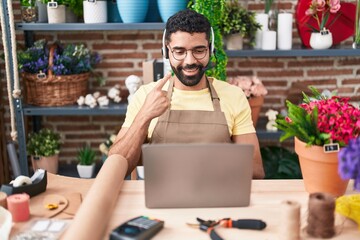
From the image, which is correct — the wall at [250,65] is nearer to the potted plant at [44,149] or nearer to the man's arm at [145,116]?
the potted plant at [44,149]

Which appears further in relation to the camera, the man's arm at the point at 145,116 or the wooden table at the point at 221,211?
A: the man's arm at the point at 145,116

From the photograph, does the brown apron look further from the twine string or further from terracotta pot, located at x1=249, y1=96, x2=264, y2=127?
terracotta pot, located at x1=249, y1=96, x2=264, y2=127

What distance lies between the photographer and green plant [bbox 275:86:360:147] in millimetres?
1545

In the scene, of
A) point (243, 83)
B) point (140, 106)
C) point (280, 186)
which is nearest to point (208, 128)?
point (140, 106)

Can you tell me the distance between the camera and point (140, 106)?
2234 mm

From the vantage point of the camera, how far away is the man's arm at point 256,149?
2078mm

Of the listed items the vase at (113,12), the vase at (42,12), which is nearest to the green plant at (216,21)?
the vase at (113,12)

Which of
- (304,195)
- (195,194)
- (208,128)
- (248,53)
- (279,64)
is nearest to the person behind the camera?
(195,194)

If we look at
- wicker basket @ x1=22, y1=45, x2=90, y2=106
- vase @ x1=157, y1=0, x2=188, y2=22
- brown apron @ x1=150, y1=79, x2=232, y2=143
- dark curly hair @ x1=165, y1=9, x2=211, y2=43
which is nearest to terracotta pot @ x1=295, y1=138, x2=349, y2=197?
brown apron @ x1=150, y1=79, x2=232, y2=143

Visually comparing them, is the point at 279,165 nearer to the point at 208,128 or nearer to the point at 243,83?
the point at 243,83

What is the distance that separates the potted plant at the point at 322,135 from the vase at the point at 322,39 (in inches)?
65.0

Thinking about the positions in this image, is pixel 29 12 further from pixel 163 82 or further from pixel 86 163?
pixel 163 82

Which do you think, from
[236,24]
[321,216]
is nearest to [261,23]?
[236,24]

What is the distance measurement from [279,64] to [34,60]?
64.5 inches
